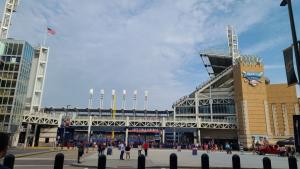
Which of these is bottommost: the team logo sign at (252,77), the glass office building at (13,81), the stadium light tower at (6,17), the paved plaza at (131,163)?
the paved plaza at (131,163)

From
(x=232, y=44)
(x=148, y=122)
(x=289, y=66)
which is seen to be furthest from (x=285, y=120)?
(x=289, y=66)

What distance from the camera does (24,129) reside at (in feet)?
245

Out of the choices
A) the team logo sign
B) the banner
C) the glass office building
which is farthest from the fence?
the team logo sign

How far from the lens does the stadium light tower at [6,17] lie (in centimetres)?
A: 8306

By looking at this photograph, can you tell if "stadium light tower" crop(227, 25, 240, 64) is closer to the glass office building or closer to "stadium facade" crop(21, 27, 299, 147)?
"stadium facade" crop(21, 27, 299, 147)

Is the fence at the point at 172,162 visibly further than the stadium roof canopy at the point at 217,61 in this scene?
No

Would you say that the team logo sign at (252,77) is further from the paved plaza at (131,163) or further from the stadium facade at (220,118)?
the paved plaza at (131,163)

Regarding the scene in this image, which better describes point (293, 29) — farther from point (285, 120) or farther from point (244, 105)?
point (285, 120)

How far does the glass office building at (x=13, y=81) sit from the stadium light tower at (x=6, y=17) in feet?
65.2

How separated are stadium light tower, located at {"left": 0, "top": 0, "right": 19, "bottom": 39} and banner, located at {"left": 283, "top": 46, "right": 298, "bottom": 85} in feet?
290

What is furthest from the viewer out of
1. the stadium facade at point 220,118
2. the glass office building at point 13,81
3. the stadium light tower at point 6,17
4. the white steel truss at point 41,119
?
the stadium light tower at point 6,17

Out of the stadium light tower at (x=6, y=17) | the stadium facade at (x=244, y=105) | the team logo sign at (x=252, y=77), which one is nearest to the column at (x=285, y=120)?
the stadium facade at (x=244, y=105)

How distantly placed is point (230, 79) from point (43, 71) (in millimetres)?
60955

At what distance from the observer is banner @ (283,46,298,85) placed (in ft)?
31.0
